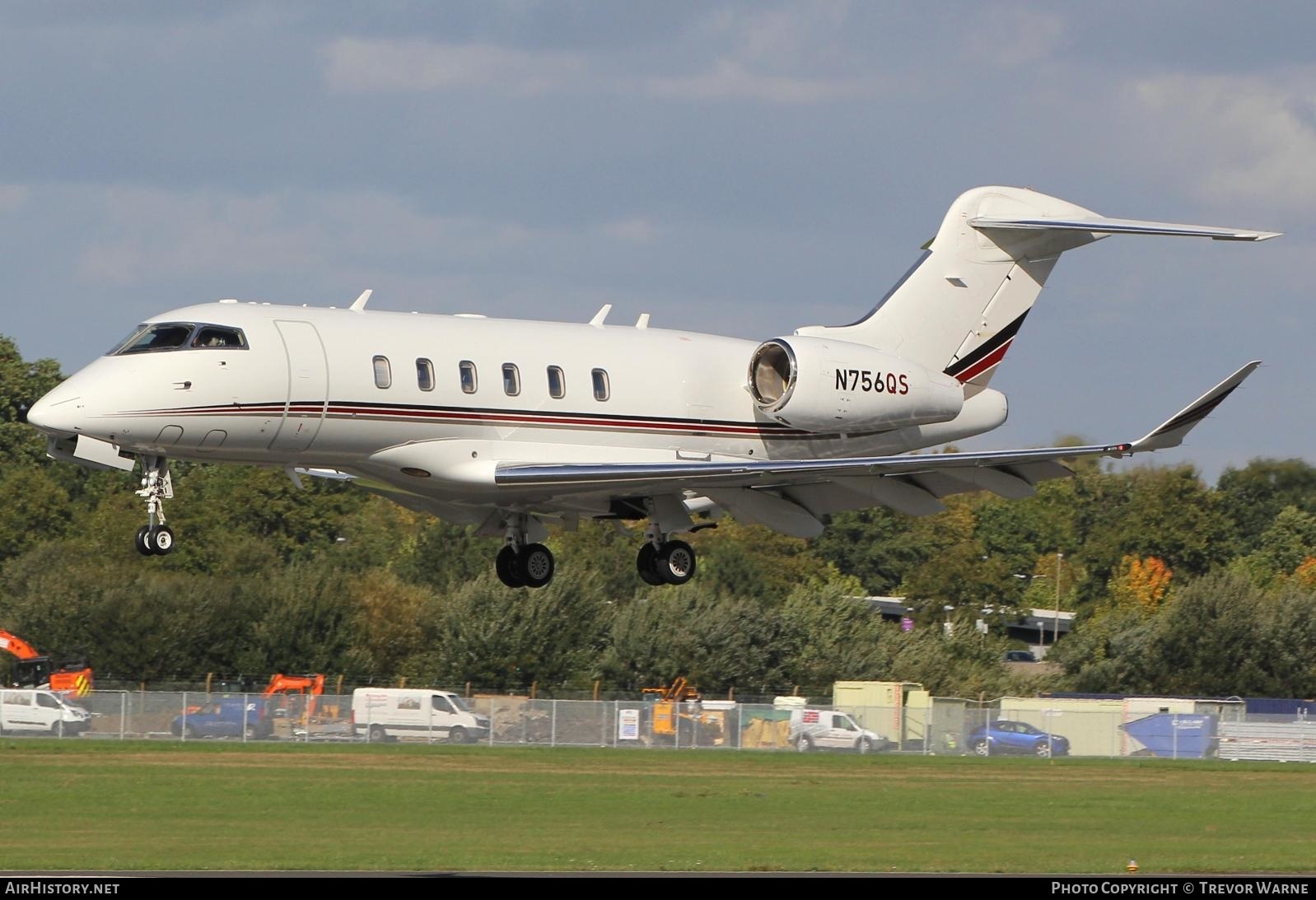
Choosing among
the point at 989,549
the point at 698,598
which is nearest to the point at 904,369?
the point at 698,598

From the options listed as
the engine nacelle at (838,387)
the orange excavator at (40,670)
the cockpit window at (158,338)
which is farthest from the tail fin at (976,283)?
the orange excavator at (40,670)

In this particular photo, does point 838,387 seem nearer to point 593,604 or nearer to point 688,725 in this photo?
point 688,725

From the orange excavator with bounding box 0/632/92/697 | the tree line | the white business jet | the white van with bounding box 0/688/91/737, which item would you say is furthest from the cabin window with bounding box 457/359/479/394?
the orange excavator with bounding box 0/632/92/697

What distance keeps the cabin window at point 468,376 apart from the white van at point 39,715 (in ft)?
60.8

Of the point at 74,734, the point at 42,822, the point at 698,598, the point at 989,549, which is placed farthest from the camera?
the point at 989,549

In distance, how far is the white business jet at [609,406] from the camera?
22.7 meters

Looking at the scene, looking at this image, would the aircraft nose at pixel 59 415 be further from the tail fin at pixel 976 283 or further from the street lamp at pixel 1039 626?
the street lamp at pixel 1039 626

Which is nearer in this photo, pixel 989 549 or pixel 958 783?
pixel 958 783

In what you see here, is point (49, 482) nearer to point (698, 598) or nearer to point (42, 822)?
point (698, 598)

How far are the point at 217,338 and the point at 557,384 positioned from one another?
14.1 feet

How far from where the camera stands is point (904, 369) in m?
27.5

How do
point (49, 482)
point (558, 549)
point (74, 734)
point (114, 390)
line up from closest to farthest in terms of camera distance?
point (114, 390), point (74, 734), point (49, 482), point (558, 549)

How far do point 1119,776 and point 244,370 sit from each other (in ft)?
69.9

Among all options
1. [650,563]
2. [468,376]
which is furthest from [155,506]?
[650,563]
